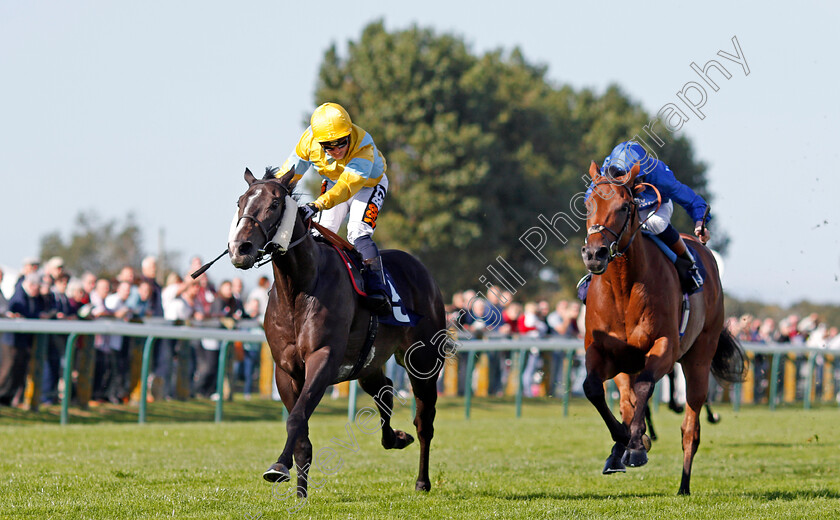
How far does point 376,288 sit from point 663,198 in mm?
2264

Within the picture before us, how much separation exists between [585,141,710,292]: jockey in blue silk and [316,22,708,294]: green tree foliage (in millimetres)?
25587

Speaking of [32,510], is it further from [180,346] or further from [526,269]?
[526,269]

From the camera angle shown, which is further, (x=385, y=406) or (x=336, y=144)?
(x=385, y=406)

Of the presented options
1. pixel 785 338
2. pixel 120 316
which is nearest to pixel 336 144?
pixel 120 316

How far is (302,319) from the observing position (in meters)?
6.08

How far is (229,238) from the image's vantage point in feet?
18.5

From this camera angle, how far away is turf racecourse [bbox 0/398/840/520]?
5961mm

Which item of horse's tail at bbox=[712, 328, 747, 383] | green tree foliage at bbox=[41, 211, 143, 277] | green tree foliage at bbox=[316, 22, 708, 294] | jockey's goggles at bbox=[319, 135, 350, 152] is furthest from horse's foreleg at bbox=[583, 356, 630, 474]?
green tree foliage at bbox=[41, 211, 143, 277]

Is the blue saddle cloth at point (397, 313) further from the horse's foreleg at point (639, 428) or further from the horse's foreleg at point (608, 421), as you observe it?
the horse's foreleg at point (639, 428)

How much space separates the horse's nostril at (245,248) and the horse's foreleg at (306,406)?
79 cm

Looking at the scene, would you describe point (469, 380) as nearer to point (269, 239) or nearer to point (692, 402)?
point (692, 402)

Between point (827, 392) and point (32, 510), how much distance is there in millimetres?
17542

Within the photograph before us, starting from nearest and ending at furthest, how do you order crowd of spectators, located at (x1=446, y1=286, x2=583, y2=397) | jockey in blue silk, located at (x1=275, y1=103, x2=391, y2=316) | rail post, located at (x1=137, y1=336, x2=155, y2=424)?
jockey in blue silk, located at (x1=275, y1=103, x2=391, y2=316) → rail post, located at (x1=137, y1=336, x2=155, y2=424) → crowd of spectators, located at (x1=446, y1=286, x2=583, y2=397)

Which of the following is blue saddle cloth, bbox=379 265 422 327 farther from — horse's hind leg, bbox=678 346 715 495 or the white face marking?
horse's hind leg, bbox=678 346 715 495
